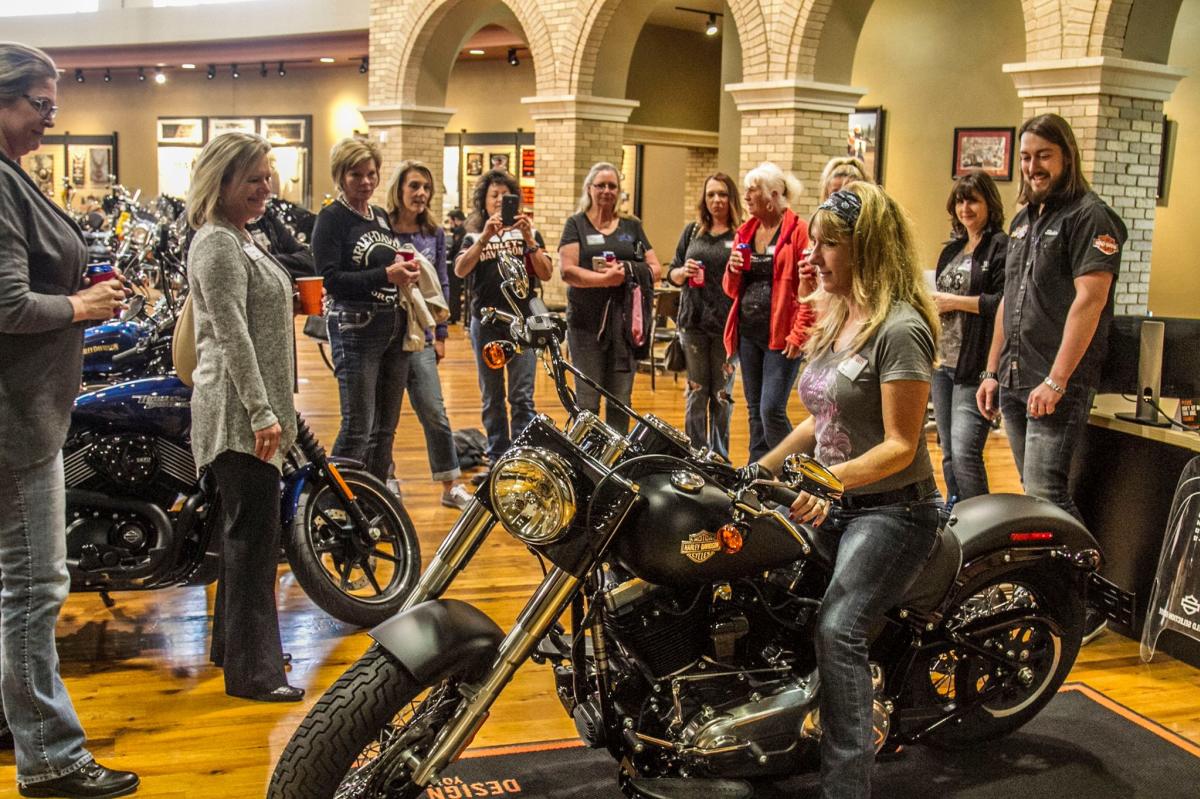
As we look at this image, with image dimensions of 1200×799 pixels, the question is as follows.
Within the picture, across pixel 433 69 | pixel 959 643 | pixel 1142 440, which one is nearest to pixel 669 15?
pixel 433 69

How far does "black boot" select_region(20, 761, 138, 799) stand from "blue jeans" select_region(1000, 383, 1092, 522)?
2.78m

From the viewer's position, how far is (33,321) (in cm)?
261

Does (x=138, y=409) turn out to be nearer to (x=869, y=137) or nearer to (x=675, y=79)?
(x=869, y=137)

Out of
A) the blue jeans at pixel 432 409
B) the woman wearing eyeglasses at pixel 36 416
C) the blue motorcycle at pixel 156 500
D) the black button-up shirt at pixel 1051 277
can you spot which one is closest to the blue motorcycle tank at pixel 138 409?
the blue motorcycle at pixel 156 500

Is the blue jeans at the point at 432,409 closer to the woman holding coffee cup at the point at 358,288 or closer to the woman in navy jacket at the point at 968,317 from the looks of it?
the woman holding coffee cup at the point at 358,288

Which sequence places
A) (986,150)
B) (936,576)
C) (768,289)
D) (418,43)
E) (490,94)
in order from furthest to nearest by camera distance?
(490,94), (418,43), (986,150), (768,289), (936,576)

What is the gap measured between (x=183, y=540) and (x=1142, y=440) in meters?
3.15

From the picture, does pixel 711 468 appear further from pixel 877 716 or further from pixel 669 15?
pixel 669 15

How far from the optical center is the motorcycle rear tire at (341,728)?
230 centimetres

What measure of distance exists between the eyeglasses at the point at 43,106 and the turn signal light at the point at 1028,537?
2495 millimetres

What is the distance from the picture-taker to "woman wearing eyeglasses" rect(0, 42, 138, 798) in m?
2.62

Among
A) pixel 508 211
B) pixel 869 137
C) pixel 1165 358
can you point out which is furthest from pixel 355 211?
pixel 869 137

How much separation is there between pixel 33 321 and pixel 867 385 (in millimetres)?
1824

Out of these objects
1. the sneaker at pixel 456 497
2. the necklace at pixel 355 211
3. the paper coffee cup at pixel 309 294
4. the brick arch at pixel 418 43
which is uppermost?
the brick arch at pixel 418 43
